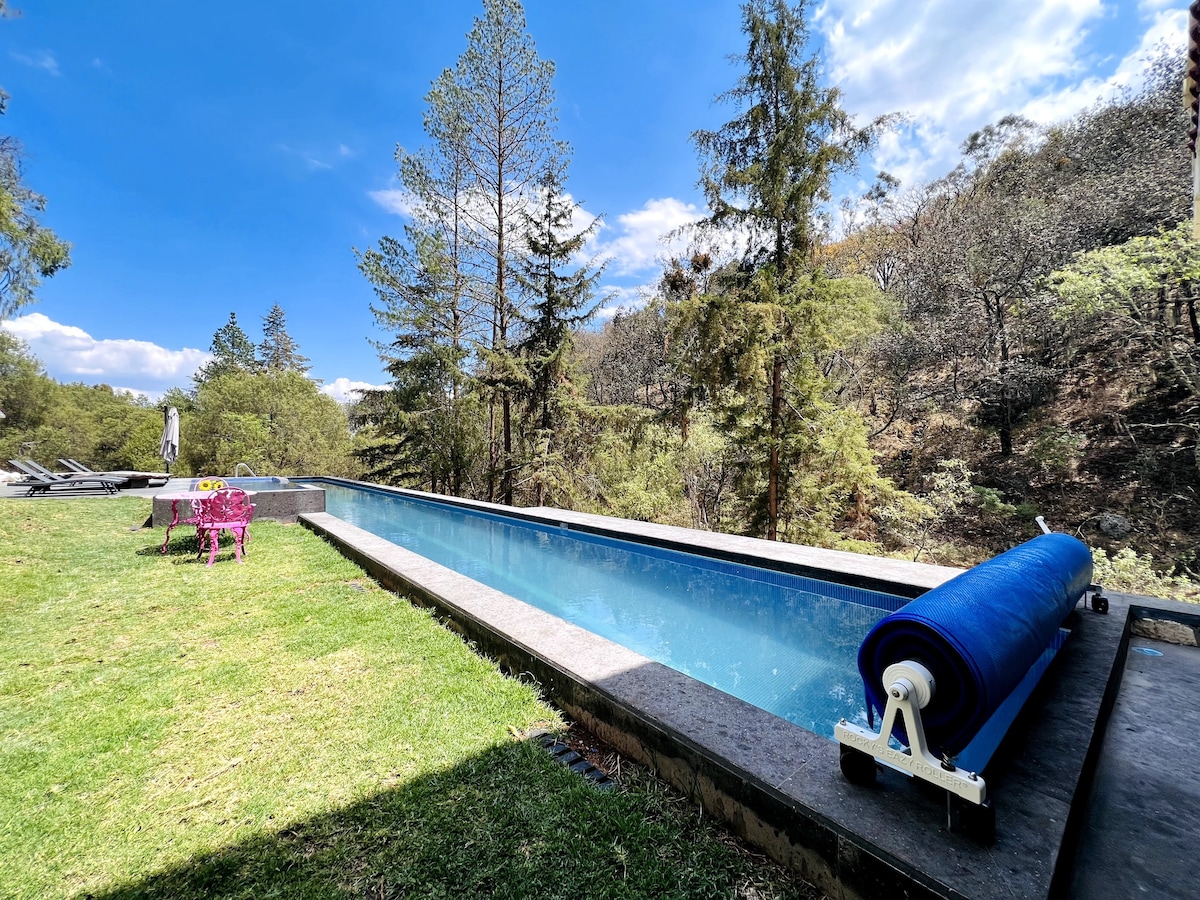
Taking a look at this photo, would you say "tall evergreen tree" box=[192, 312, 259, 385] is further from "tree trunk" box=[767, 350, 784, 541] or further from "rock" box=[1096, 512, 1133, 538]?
"rock" box=[1096, 512, 1133, 538]

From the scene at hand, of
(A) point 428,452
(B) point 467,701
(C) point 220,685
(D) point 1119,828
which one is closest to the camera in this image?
(D) point 1119,828

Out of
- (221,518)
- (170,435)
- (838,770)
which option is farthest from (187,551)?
(838,770)

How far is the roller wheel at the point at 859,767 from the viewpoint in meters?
1.62

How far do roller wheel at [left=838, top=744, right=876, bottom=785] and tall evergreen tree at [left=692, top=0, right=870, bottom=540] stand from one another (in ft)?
24.3

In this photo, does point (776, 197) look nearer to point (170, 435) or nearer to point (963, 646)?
point (963, 646)

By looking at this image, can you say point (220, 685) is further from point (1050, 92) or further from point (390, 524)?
point (1050, 92)

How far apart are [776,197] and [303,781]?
32.6 feet

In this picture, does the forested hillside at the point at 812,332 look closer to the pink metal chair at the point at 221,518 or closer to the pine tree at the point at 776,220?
the pine tree at the point at 776,220

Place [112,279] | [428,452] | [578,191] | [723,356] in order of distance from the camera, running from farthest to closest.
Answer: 1. [112,279]
2. [428,452]
3. [578,191]
4. [723,356]

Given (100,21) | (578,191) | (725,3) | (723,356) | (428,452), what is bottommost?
(428,452)

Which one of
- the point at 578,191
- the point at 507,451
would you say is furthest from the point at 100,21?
the point at 507,451

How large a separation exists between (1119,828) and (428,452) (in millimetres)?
15724

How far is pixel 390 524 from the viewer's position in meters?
10.1

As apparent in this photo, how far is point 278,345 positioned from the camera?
45.7 meters
